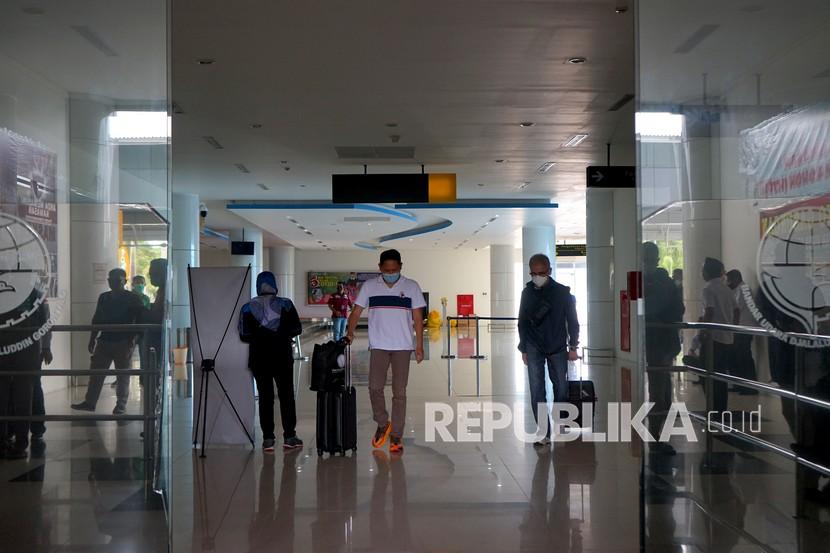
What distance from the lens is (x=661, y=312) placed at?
4.15 meters

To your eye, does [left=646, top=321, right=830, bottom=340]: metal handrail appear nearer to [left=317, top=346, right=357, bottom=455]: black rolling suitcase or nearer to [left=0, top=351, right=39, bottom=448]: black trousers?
[left=0, top=351, right=39, bottom=448]: black trousers

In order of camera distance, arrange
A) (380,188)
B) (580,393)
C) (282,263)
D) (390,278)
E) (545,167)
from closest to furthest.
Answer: (390,278), (580,393), (380,188), (545,167), (282,263)

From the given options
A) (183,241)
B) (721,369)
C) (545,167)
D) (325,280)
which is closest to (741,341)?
Result: (721,369)

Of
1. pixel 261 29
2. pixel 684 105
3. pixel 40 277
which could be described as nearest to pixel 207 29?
pixel 261 29

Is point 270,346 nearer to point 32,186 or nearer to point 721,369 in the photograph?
point 32,186

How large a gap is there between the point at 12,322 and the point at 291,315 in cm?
353

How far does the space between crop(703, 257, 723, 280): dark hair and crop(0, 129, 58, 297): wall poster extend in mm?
3137

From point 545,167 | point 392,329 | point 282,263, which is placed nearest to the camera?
point 392,329

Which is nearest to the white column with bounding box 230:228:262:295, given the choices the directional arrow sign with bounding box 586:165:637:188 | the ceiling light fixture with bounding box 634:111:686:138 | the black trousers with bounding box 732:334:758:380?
the directional arrow sign with bounding box 586:165:637:188

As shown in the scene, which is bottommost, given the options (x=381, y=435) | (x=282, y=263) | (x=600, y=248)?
(x=381, y=435)

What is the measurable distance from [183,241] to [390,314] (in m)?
13.1

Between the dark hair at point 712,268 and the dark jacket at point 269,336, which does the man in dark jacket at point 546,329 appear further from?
the dark hair at point 712,268

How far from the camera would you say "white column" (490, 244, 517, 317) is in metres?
34.4

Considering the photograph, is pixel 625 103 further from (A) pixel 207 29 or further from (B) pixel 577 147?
(A) pixel 207 29
